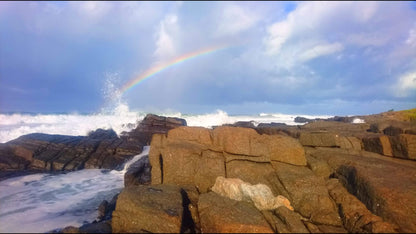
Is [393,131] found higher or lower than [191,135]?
lower

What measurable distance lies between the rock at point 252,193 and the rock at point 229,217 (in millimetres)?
481

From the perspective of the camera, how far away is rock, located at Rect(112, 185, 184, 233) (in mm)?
6320

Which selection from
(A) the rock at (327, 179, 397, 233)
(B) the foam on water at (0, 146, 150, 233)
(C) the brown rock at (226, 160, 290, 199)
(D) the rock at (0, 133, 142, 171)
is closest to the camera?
(A) the rock at (327, 179, 397, 233)

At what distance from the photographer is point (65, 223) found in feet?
25.7

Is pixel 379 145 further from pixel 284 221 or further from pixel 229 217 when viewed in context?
pixel 229 217

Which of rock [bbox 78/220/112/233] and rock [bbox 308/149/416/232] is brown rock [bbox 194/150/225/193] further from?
rock [bbox 308/149/416/232]

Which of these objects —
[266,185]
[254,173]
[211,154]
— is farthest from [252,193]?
[211,154]

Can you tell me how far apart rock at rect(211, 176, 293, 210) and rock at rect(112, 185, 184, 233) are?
1.68 m

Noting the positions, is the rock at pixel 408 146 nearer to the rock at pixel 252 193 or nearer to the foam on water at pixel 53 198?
the rock at pixel 252 193

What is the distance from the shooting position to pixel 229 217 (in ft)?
20.9

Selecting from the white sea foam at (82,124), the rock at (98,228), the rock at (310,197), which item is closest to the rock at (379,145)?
the rock at (310,197)

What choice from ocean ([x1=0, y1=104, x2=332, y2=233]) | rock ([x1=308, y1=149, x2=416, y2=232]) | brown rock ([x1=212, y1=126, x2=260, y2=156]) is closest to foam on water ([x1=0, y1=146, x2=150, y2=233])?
ocean ([x1=0, y1=104, x2=332, y2=233])

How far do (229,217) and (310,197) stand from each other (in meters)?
2.95

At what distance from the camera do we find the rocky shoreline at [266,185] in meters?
6.52
